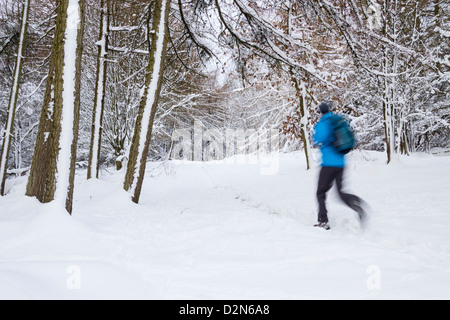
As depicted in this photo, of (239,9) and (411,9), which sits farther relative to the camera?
(411,9)

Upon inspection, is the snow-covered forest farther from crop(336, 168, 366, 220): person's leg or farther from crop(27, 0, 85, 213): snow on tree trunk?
crop(336, 168, 366, 220): person's leg

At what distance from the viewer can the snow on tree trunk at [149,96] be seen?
5570 mm

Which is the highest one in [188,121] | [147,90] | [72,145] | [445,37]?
[445,37]

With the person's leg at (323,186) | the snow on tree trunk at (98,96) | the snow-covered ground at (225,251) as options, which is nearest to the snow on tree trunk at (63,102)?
the snow-covered ground at (225,251)

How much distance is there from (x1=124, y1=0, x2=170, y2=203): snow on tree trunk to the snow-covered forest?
0.07 ft

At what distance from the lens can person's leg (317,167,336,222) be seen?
3.96m

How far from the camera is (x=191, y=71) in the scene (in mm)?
13078

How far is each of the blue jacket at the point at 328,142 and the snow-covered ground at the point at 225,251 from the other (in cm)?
91

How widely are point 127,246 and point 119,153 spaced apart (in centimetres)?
1048

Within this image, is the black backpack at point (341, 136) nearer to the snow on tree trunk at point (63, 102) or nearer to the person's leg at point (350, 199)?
the person's leg at point (350, 199)

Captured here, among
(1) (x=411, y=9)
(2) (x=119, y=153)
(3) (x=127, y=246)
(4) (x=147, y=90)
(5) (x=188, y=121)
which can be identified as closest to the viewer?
(3) (x=127, y=246)
